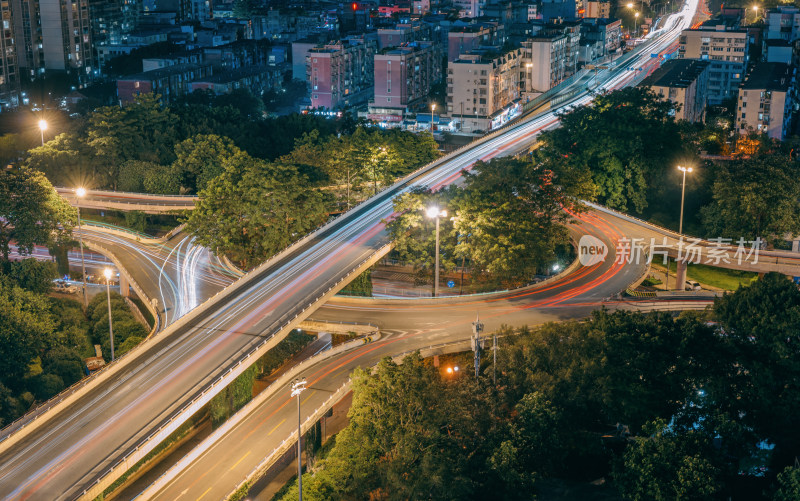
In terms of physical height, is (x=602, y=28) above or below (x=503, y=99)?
above

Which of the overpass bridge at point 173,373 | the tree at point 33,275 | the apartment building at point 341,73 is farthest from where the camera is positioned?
the apartment building at point 341,73

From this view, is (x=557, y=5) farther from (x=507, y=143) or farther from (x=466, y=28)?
(x=507, y=143)

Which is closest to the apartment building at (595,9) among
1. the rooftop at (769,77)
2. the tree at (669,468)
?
the rooftop at (769,77)

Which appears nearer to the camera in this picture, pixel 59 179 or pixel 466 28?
pixel 59 179

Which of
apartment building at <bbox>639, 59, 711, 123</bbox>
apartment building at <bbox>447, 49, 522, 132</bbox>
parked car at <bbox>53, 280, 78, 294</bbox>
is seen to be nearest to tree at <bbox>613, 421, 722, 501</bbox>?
parked car at <bbox>53, 280, 78, 294</bbox>

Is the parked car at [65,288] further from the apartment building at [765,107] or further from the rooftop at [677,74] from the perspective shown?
the apartment building at [765,107]

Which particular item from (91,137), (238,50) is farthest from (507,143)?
(238,50)
